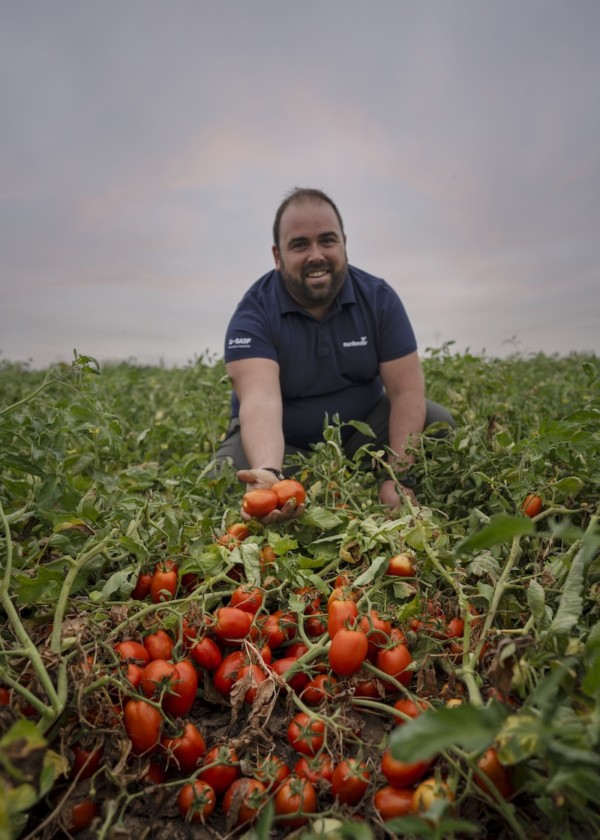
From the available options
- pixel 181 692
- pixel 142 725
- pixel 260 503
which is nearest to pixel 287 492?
pixel 260 503

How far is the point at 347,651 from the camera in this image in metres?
1.42

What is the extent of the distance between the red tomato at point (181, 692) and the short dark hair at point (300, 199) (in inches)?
104

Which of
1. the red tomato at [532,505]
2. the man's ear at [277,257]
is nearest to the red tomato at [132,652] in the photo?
the red tomato at [532,505]

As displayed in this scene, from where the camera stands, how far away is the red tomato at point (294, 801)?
1.21 m

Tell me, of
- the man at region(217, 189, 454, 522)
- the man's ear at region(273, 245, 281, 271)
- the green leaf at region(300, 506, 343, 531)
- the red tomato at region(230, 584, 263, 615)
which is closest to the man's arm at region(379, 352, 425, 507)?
the man at region(217, 189, 454, 522)

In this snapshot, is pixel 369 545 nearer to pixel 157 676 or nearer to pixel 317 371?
pixel 157 676

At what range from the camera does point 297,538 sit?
210 centimetres

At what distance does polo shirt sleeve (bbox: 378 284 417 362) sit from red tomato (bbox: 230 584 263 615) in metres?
2.15

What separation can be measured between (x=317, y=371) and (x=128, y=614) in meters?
2.05

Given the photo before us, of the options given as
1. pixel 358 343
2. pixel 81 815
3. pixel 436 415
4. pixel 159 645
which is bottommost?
pixel 81 815

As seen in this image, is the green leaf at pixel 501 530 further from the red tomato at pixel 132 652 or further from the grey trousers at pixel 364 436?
the grey trousers at pixel 364 436

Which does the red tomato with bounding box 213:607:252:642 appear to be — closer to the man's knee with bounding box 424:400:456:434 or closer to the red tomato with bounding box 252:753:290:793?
the red tomato with bounding box 252:753:290:793

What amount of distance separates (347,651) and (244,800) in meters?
0.37

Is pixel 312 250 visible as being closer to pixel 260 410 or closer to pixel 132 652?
pixel 260 410
